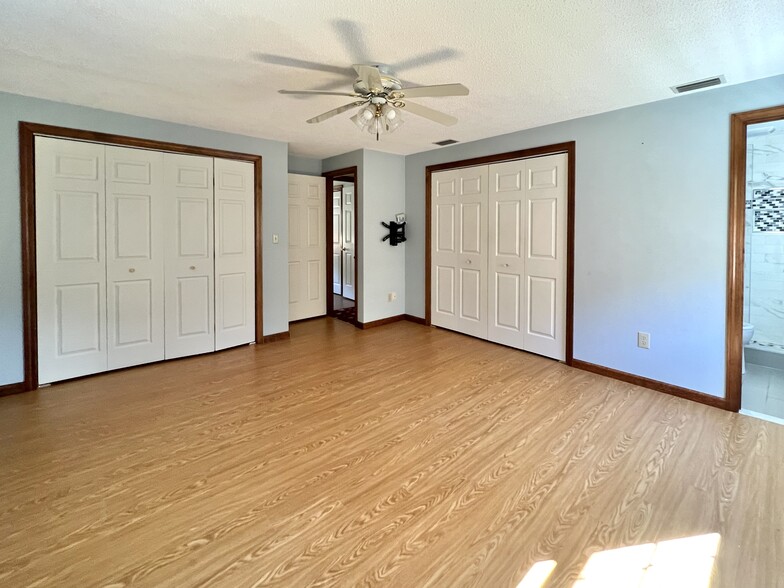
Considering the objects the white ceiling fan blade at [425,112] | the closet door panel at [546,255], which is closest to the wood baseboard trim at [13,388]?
the white ceiling fan blade at [425,112]

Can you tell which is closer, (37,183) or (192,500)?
(192,500)

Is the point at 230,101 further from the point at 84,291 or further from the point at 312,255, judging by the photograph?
the point at 312,255

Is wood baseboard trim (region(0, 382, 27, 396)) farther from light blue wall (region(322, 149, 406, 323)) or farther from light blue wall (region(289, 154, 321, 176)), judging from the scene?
light blue wall (region(289, 154, 321, 176))

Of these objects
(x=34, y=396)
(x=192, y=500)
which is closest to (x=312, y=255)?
(x=34, y=396)

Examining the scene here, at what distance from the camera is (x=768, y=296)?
4191 millimetres

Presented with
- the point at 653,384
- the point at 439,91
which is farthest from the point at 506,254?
the point at 439,91

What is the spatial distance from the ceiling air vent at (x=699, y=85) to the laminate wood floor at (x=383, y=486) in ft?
7.62

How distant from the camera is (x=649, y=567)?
5.11ft

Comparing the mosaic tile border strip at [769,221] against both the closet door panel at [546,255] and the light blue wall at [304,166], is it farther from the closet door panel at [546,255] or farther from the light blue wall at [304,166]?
the light blue wall at [304,166]

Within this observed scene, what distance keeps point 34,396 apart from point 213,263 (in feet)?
6.02

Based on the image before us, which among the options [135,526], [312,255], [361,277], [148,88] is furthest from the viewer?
[312,255]

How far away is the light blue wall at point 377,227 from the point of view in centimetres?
532

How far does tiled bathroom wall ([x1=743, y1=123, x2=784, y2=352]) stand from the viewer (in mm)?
4012

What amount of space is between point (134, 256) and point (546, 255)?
4.01 meters
